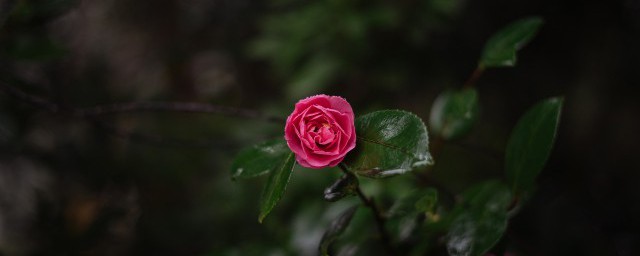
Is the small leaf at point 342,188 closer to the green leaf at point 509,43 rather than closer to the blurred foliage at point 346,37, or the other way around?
the green leaf at point 509,43

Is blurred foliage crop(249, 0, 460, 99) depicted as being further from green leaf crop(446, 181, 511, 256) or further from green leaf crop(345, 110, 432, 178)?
green leaf crop(345, 110, 432, 178)

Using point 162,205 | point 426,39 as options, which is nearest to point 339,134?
point 426,39

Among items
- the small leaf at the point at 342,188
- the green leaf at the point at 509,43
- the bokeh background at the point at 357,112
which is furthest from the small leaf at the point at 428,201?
the bokeh background at the point at 357,112

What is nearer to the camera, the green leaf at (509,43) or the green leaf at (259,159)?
the green leaf at (259,159)

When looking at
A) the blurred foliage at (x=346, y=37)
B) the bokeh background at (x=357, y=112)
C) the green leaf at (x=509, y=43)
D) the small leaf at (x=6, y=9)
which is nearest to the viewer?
the green leaf at (x=509, y=43)

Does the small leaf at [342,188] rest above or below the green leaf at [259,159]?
below

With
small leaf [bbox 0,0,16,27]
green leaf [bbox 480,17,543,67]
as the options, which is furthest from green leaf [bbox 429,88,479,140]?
small leaf [bbox 0,0,16,27]
